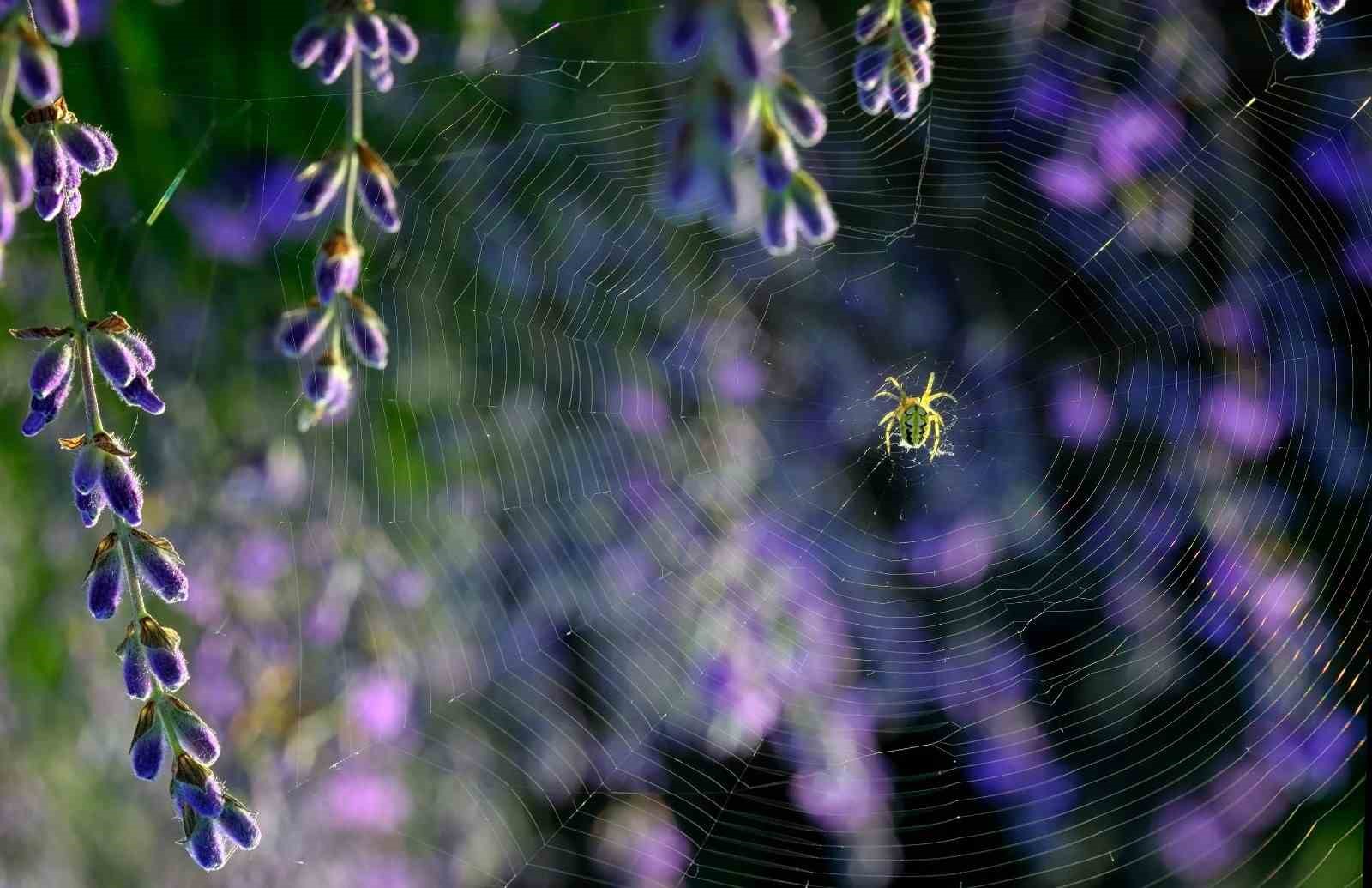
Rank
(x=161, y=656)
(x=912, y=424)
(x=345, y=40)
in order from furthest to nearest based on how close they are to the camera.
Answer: (x=912, y=424)
(x=161, y=656)
(x=345, y=40)

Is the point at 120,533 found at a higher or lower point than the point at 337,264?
lower

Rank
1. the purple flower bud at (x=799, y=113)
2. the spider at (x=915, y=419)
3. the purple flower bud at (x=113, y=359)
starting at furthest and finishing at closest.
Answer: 1. the spider at (x=915, y=419)
2. the purple flower bud at (x=113, y=359)
3. the purple flower bud at (x=799, y=113)

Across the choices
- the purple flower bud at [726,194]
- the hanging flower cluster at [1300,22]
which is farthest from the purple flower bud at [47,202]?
the hanging flower cluster at [1300,22]

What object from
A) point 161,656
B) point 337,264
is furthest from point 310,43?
point 161,656

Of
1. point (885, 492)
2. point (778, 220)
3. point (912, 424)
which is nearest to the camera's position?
point (778, 220)

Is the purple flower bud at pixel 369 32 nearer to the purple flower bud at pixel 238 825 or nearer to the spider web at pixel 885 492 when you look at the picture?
the purple flower bud at pixel 238 825

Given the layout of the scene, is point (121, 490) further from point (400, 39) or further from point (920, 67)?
point (920, 67)

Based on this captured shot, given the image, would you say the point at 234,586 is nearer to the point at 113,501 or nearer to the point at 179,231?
the point at 179,231

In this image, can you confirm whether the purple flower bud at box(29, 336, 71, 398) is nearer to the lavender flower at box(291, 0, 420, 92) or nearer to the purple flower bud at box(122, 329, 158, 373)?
the purple flower bud at box(122, 329, 158, 373)
